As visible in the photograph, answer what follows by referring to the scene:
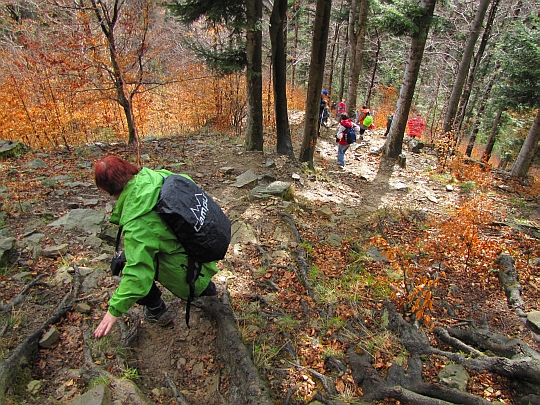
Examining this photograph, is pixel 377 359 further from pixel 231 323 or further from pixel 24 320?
pixel 24 320

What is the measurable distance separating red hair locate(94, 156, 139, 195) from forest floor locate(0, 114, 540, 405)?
1.58 m

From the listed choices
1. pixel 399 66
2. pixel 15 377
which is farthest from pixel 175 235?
pixel 399 66

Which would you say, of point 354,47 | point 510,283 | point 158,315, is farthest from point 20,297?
point 354,47

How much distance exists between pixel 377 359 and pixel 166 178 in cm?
278

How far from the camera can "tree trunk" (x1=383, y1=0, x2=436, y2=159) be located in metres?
9.84

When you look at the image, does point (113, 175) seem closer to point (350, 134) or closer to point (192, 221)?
point (192, 221)

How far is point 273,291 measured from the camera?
14.3ft

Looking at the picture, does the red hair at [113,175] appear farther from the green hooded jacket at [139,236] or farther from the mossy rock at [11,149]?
the mossy rock at [11,149]

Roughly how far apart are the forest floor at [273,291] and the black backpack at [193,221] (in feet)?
2.99

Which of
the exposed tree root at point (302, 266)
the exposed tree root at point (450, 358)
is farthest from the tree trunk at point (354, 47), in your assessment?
the exposed tree root at point (450, 358)

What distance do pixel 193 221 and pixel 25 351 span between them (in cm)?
190

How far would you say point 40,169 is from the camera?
7.52 metres

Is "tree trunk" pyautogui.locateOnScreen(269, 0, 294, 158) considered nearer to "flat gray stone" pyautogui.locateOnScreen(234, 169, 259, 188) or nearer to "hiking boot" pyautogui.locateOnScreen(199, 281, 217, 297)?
"flat gray stone" pyautogui.locateOnScreen(234, 169, 259, 188)

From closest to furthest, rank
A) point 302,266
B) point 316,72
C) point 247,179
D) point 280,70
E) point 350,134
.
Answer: point 302,266, point 247,179, point 316,72, point 280,70, point 350,134
